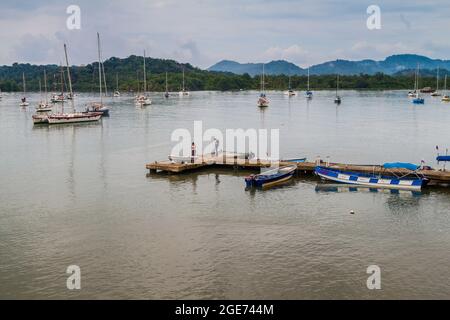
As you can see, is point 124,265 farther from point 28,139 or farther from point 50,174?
point 28,139

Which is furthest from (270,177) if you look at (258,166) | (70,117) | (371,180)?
(70,117)

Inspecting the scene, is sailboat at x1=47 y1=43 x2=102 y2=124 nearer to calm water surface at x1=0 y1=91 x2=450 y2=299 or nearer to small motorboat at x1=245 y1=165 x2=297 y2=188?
calm water surface at x1=0 y1=91 x2=450 y2=299

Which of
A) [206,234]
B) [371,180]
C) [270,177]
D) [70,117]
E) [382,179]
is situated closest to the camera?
[206,234]

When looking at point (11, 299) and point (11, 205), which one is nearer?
point (11, 299)

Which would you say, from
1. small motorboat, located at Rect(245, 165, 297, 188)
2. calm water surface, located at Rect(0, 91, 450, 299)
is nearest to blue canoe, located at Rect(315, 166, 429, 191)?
calm water surface, located at Rect(0, 91, 450, 299)

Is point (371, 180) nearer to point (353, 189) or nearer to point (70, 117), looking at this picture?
point (353, 189)
